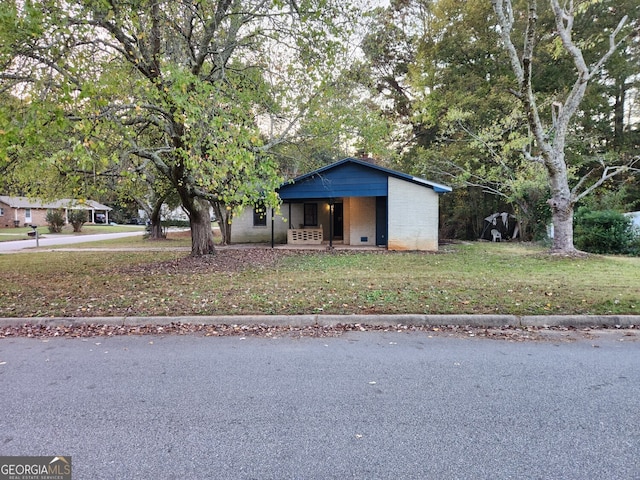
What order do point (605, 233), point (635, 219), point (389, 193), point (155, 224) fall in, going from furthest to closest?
1. point (155, 224)
2. point (389, 193)
3. point (635, 219)
4. point (605, 233)

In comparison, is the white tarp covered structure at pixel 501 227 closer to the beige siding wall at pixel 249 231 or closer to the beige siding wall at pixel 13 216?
the beige siding wall at pixel 249 231

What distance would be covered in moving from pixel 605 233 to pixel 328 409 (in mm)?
15310

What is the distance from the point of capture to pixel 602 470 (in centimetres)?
230

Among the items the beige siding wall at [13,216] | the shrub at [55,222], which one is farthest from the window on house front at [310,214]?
the beige siding wall at [13,216]

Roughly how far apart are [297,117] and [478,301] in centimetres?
836

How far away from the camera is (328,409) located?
3.10m

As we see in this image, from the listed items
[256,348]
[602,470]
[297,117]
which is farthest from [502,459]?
[297,117]

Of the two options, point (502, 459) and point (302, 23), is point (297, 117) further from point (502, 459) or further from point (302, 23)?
point (502, 459)

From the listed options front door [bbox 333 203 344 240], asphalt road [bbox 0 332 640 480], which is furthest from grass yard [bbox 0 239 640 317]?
front door [bbox 333 203 344 240]

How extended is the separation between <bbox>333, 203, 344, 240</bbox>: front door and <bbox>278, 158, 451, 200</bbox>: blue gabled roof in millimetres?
4890

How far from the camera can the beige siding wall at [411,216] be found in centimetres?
1580

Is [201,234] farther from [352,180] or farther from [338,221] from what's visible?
[338,221]

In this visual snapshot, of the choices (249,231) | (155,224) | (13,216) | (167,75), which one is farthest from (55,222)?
(167,75)

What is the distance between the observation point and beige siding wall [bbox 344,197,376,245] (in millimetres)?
18625
